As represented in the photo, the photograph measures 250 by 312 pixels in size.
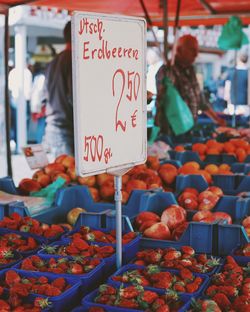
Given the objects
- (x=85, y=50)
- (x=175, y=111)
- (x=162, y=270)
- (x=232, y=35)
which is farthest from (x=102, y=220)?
(x=232, y=35)

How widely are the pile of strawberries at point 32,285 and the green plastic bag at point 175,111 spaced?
281 cm

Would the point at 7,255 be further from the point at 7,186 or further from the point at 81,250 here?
the point at 7,186

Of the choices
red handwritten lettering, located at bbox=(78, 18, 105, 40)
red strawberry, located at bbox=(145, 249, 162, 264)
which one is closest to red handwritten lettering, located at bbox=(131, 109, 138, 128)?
red handwritten lettering, located at bbox=(78, 18, 105, 40)

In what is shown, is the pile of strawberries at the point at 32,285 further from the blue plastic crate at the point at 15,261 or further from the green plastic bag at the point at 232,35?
the green plastic bag at the point at 232,35

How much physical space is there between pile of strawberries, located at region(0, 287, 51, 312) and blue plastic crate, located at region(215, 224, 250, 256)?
742mm

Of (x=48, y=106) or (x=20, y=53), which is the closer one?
(x=48, y=106)

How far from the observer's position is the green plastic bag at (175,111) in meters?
4.17

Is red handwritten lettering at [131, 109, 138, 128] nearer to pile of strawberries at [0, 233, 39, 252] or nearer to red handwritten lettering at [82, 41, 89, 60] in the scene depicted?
red handwritten lettering at [82, 41, 89, 60]

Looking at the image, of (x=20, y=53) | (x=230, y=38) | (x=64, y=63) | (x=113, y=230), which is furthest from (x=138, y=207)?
(x=20, y=53)

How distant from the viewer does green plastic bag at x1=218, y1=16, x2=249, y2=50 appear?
4.93m

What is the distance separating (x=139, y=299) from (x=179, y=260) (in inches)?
12.6

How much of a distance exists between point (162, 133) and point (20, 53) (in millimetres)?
5396

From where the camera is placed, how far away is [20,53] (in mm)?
9219

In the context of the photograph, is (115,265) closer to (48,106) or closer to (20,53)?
(48,106)
